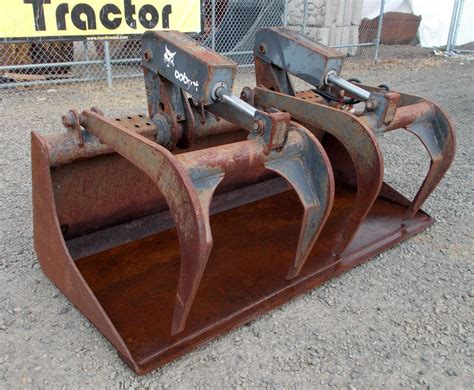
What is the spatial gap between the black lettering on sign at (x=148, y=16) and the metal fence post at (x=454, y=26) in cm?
807

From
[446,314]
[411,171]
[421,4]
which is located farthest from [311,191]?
[421,4]

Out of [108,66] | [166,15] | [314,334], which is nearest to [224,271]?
[314,334]

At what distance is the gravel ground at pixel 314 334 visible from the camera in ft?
6.84

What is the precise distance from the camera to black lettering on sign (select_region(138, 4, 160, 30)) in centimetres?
650

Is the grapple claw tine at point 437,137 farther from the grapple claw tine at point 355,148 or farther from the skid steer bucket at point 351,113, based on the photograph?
the grapple claw tine at point 355,148

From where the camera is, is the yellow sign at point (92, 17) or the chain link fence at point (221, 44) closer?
the yellow sign at point (92, 17)

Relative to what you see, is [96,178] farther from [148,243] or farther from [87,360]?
[87,360]

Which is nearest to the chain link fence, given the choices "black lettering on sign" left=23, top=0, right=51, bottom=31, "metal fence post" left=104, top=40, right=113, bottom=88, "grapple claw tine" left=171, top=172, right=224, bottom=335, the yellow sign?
"metal fence post" left=104, top=40, right=113, bottom=88

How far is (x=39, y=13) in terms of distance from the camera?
5766 millimetres

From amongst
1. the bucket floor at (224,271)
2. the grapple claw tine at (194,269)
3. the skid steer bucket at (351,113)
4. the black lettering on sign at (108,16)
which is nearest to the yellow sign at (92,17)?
the black lettering on sign at (108,16)

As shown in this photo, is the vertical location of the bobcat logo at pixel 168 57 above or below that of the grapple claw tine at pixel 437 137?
above

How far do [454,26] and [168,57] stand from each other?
11247mm

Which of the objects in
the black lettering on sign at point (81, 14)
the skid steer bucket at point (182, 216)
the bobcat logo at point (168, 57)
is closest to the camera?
the skid steer bucket at point (182, 216)

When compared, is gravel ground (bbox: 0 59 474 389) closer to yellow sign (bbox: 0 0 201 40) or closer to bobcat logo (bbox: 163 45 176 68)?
bobcat logo (bbox: 163 45 176 68)
